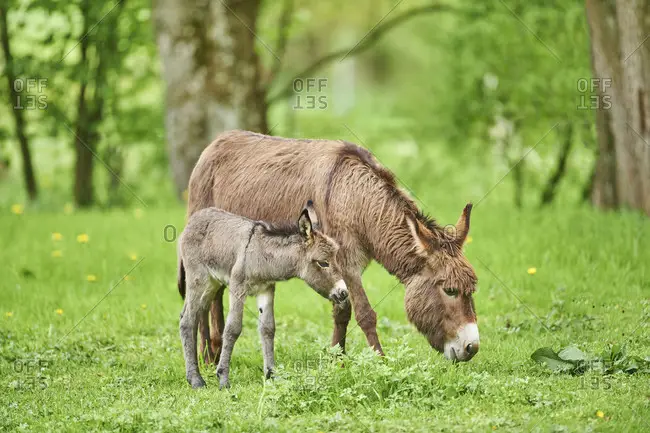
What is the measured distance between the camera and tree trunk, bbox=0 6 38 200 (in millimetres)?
16625

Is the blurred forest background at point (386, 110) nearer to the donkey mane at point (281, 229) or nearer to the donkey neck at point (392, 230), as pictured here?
the donkey neck at point (392, 230)

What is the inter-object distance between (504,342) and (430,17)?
46.3 feet

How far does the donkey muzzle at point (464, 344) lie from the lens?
22.1ft

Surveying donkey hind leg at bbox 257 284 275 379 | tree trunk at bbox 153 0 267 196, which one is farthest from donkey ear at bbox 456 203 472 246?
tree trunk at bbox 153 0 267 196

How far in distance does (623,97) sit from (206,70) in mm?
6021

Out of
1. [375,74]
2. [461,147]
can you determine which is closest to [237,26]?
[461,147]

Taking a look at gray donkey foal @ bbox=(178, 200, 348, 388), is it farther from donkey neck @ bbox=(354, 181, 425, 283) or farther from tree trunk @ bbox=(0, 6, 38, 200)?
tree trunk @ bbox=(0, 6, 38, 200)

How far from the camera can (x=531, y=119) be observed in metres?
15.9

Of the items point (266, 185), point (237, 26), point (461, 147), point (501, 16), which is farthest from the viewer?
point (461, 147)

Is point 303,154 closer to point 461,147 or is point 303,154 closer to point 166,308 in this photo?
point 166,308

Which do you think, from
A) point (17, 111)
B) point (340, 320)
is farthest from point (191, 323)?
point (17, 111)

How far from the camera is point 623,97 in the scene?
38.4ft

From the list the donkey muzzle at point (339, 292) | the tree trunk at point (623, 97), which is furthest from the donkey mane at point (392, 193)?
the tree trunk at point (623, 97)

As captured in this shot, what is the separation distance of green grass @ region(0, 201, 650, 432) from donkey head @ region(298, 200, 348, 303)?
452 millimetres
